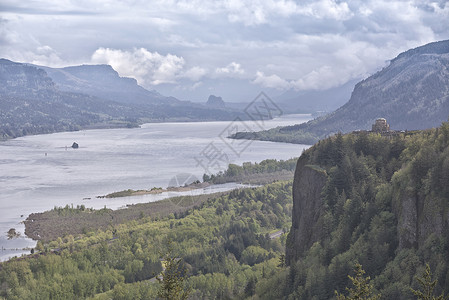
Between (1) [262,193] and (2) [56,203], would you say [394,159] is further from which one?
(2) [56,203]

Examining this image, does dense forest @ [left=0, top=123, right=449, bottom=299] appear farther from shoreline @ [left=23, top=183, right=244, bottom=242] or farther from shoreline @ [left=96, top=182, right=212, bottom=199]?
shoreline @ [left=96, top=182, right=212, bottom=199]

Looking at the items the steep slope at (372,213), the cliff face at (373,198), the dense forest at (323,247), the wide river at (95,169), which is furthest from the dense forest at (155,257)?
the wide river at (95,169)

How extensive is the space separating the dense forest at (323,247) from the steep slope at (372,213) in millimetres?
57

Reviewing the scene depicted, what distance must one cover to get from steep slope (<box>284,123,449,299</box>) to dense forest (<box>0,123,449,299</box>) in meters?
0.06

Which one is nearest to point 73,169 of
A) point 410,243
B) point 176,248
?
point 176,248

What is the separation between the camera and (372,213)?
98.3 ft

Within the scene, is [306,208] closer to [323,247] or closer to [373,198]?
[323,247]

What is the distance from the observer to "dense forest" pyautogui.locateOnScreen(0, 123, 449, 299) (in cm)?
2594

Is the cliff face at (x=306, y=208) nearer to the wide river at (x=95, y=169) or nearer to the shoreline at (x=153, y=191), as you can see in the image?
the wide river at (x=95, y=169)

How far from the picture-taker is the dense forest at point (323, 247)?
25.9 metres

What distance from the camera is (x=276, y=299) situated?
32062 mm

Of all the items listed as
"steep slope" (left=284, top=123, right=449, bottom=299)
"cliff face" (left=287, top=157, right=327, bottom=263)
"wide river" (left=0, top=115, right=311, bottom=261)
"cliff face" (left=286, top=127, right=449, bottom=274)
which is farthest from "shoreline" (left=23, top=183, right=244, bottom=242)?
"steep slope" (left=284, top=123, right=449, bottom=299)

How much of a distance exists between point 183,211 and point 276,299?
4326 centimetres

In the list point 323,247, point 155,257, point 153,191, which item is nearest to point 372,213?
point 323,247
